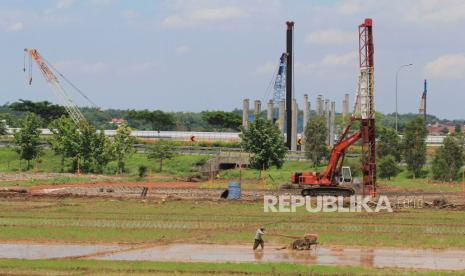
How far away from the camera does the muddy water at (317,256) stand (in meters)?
37.6

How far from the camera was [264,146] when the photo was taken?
109 m

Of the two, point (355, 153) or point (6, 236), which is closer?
point (6, 236)

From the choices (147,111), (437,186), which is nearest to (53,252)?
(437,186)

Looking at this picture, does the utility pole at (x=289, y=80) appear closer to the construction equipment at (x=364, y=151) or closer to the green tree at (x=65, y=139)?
the green tree at (x=65, y=139)

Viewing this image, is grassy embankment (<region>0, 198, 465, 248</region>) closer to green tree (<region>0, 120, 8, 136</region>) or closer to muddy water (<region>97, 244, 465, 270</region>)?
muddy water (<region>97, 244, 465, 270</region>)

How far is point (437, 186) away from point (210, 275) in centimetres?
5604

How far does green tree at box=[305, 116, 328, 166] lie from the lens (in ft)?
375

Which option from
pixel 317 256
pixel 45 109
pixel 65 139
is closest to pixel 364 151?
pixel 317 256

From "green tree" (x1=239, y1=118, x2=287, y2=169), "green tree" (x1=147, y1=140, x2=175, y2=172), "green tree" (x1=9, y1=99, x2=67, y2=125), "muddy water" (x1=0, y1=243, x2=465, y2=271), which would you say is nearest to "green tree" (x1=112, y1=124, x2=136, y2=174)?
"green tree" (x1=147, y1=140, x2=175, y2=172)

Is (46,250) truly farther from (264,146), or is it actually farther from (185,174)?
(264,146)

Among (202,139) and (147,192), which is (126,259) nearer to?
(147,192)

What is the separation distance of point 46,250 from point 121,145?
7139 centimetres

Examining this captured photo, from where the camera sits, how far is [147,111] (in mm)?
197375

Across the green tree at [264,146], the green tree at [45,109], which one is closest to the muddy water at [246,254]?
the green tree at [264,146]
